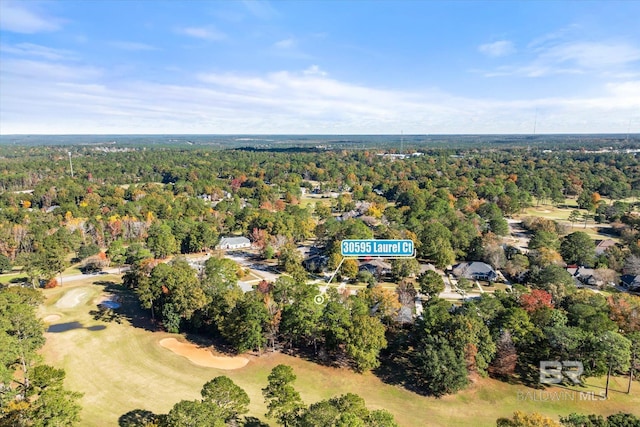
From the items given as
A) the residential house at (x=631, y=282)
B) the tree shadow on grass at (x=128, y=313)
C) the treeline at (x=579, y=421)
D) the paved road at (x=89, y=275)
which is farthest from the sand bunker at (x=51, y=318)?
the residential house at (x=631, y=282)

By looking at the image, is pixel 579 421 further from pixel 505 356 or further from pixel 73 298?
pixel 73 298

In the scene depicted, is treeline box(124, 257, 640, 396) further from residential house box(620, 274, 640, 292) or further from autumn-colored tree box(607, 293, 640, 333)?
residential house box(620, 274, 640, 292)

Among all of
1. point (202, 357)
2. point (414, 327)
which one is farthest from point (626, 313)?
point (202, 357)

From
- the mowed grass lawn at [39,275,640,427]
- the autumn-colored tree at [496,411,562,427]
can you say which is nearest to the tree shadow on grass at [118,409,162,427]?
the mowed grass lawn at [39,275,640,427]

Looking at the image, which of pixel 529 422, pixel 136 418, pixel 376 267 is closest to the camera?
pixel 529 422

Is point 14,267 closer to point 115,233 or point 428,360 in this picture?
point 115,233

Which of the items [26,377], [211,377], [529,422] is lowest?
[211,377]

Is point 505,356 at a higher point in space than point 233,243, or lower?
higher

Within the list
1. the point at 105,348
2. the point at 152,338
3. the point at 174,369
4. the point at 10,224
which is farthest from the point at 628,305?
the point at 10,224
